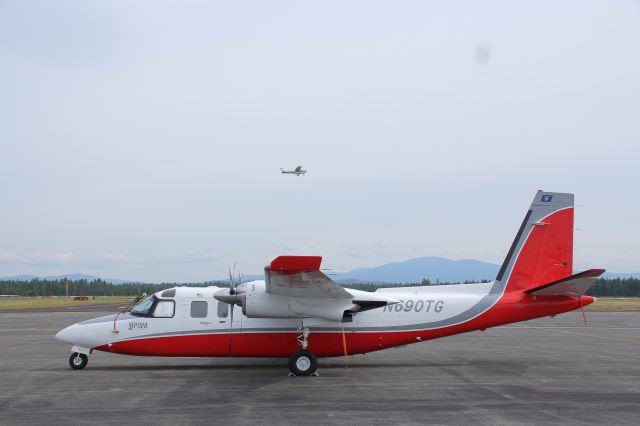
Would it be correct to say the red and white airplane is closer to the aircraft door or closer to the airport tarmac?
the aircraft door

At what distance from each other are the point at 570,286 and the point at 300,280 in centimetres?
702

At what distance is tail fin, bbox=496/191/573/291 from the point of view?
16734 millimetres

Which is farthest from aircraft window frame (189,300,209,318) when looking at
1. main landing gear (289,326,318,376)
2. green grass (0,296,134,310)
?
green grass (0,296,134,310)

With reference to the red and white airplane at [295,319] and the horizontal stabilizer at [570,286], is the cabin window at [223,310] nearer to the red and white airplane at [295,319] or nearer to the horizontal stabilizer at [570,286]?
the red and white airplane at [295,319]

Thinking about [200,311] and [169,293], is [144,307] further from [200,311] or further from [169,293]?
[200,311]

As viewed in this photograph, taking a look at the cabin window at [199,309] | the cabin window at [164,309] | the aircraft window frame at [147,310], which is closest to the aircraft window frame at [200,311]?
the cabin window at [199,309]

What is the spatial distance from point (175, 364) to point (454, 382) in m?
8.00

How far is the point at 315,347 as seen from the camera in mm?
15789

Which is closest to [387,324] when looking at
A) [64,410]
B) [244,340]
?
[244,340]

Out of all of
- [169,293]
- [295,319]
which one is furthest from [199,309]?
[295,319]

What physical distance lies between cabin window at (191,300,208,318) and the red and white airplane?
0.03 meters

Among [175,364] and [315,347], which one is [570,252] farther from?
[175,364]

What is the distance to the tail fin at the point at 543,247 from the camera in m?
16.7

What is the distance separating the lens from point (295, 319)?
15.8m
